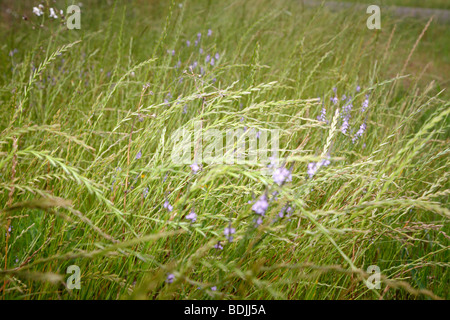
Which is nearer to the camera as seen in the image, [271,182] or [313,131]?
[271,182]

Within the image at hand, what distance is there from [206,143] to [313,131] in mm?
874

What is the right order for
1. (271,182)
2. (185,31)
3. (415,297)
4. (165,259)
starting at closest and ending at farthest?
(271,182)
(165,259)
(415,297)
(185,31)

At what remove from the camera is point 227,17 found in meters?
4.34

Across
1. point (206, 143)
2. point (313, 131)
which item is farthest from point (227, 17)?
point (206, 143)

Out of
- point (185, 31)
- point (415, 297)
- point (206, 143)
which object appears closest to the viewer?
point (206, 143)

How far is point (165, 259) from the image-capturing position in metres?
1.52
